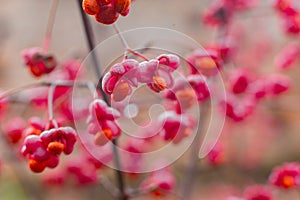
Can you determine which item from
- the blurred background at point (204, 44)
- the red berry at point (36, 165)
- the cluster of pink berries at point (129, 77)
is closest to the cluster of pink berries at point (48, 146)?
the red berry at point (36, 165)

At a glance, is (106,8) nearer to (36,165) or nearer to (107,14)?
(107,14)

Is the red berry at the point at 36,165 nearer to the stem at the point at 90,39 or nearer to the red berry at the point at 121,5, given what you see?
the stem at the point at 90,39

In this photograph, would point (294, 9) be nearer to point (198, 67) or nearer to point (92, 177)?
point (198, 67)

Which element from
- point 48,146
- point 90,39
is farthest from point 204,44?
point 48,146

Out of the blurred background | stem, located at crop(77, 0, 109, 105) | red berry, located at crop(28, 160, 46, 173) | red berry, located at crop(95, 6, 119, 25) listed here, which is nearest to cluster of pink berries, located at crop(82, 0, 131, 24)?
red berry, located at crop(95, 6, 119, 25)

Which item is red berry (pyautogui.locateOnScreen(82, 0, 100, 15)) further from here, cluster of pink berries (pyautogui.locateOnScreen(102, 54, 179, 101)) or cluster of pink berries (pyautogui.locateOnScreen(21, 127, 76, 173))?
cluster of pink berries (pyautogui.locateOnScreen(21, 127, 76, 173))
